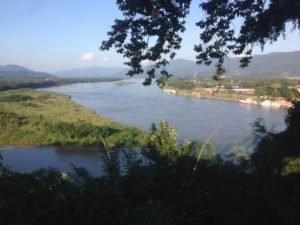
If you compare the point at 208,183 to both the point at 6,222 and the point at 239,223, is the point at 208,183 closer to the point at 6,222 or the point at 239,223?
the point at 239,223

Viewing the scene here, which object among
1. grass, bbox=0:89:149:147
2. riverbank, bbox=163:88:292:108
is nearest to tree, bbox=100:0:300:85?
grass, bbox=0:89:149:147

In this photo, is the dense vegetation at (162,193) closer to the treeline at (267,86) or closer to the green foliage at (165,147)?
the green foliage at (165,147)

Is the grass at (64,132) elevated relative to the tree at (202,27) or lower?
lower

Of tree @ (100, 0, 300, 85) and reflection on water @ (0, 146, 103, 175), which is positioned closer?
tree @ (100, 0, 300, 85)

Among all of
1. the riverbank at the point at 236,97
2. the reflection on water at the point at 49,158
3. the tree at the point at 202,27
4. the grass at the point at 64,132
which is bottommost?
the reflection on water at the point at 49,158

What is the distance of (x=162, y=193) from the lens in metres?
3.49

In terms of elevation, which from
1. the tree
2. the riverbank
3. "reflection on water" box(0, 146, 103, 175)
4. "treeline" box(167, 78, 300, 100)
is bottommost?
"reflection on water" box(0, 146, 103, 175)

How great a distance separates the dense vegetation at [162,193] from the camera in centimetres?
278

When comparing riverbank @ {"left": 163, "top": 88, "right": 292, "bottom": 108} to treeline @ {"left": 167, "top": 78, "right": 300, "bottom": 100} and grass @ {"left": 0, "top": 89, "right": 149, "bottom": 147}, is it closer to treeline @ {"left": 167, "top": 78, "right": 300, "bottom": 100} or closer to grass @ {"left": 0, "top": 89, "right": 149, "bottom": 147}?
treeline @ {"left": 167, "top": 78, "right": 300, "bottom": 100}

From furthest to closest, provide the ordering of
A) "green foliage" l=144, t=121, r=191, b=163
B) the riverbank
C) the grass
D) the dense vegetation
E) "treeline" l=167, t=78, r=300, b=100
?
the riverbank < the grass < "treeline" l=167, t=78, r=300, b=100 < "green foliage" l=144, t=121, r=191, b=163 < the dense vegetation

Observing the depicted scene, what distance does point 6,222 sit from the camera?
2.76m

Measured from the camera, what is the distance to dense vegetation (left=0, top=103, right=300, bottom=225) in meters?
2.78

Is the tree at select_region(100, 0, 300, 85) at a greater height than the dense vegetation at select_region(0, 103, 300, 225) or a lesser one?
greater

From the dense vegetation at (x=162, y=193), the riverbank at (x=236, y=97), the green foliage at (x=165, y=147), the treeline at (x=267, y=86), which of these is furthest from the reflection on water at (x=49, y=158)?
the riverbank at (x=236, y=97)
